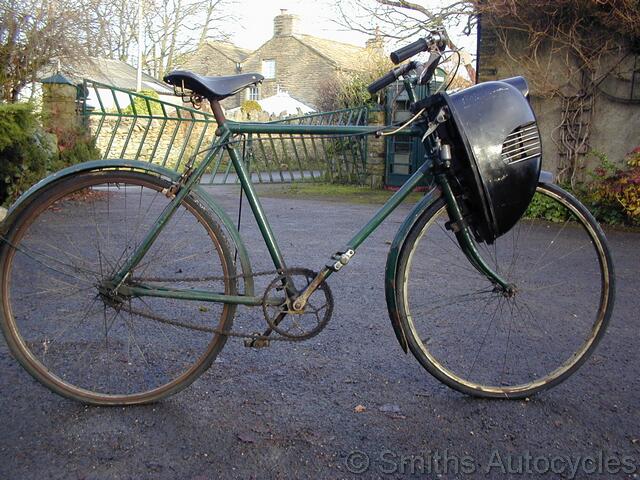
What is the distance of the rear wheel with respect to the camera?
2.77 m

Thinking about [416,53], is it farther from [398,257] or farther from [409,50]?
[398,257]

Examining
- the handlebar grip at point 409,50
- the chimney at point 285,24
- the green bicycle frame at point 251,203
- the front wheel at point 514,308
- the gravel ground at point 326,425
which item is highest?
the chimney at point 285,24

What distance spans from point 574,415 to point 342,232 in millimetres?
5102

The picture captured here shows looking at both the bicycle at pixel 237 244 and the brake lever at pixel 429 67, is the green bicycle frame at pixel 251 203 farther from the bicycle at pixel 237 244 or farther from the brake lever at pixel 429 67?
the brake lever at pixel 429 67

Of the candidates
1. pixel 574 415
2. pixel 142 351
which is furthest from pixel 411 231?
pixel 142 351

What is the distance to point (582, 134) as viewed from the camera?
362 inches

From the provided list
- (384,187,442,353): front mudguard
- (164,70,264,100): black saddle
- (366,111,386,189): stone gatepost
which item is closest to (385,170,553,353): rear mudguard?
(384,187,442,353): front mudguard

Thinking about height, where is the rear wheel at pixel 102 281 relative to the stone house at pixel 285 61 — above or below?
below

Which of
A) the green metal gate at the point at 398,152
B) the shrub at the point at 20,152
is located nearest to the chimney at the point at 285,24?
the green metal gate at the point at 398,152

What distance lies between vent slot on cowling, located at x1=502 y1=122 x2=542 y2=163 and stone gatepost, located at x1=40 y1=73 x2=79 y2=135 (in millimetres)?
9086

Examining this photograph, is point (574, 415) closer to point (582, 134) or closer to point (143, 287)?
point (143, 287)

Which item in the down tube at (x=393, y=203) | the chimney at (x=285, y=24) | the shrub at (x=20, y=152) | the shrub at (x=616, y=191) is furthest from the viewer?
the chimney at (x=285, y=24)

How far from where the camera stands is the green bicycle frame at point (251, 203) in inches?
110

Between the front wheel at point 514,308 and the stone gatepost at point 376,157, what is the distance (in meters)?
9.01
